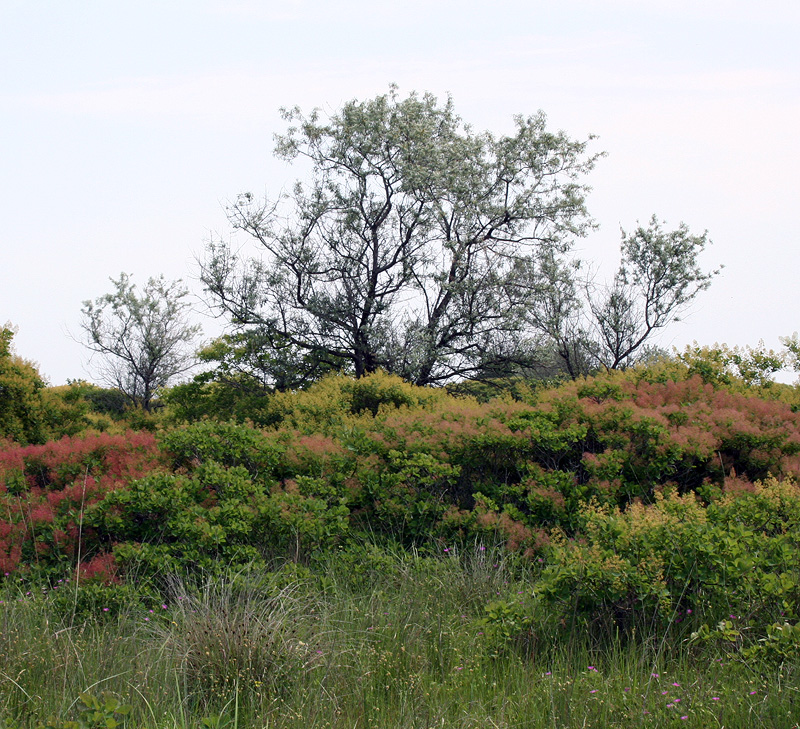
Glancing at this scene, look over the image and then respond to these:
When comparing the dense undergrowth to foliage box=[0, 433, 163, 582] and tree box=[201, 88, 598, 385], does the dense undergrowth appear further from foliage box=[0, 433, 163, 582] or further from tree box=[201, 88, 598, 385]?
tree box=[201, 88, 598, 385]

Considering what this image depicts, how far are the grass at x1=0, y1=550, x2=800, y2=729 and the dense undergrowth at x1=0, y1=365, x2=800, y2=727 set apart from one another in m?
0.02

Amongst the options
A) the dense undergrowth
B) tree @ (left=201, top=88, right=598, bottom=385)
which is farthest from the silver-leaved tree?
the dense undergrowth

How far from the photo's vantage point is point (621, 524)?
4.80 meters

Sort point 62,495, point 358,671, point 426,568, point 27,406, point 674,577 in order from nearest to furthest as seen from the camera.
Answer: point 358,671, point 674,577, point 426,568, point 62,495, point 27,406

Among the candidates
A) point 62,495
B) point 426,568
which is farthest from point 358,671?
point 62,495

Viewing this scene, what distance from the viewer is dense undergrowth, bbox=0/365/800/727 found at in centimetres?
383

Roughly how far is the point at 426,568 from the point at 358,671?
149 centimetres

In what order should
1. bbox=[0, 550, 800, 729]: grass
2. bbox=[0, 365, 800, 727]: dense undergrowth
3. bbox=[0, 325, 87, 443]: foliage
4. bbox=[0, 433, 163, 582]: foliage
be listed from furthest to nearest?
bbox=[0, 325, 87, 443]: foliage < bbox=[0, 433, 163, 582]: foliage < bbox=[0, 365, 800, 727]: dense undergrowth < bbox=[0, 550, 800, 729]: grass

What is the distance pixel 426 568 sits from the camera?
5535mm

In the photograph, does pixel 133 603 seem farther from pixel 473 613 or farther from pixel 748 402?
pixel 748 402

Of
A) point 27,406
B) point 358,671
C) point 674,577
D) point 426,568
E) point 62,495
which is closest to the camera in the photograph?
point 358,671

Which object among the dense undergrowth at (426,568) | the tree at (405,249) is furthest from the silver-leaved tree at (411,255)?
the dense undergrowth at (426,568)

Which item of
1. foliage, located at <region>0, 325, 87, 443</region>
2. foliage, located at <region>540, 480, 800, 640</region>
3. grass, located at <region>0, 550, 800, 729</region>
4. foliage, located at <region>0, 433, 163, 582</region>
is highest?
foliage, located at <region>0, 325, 87, 443</region>

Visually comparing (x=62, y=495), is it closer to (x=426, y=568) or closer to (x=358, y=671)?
(x=426, y=568)
